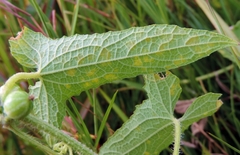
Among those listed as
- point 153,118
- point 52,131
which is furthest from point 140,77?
point 52,131

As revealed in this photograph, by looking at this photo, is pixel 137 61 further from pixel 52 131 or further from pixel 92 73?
pixel 52 131

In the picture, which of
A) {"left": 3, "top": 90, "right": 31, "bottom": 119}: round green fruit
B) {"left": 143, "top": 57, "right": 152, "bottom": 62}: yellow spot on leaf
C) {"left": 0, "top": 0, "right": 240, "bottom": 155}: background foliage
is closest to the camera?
{"left": 3, "top": 90, "right": 31, "bottom": 119}: round green fruit

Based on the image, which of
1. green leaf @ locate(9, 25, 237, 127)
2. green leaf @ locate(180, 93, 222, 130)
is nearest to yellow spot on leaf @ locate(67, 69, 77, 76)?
green leaf @ locate(9, 25, 237, 127)

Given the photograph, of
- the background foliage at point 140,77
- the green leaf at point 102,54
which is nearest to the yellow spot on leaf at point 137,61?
the green leaf at point 102,54

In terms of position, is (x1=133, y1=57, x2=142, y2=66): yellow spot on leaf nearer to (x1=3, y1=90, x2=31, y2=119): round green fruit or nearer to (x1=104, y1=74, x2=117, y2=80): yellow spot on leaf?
(x1=104, y1=74, x2=117, y2=80): yellow spot on leaf

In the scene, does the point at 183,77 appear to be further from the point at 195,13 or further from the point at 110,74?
the point at 110,74

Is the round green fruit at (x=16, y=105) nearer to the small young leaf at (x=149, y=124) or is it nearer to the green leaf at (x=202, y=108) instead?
the small young leaf at (x=149, y=124)
